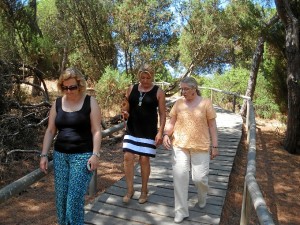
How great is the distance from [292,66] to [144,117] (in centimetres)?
531

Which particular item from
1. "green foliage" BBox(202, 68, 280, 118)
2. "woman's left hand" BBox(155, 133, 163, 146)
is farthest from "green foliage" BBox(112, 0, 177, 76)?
"woman's left hand" BBox(155, 133, 163, 146)

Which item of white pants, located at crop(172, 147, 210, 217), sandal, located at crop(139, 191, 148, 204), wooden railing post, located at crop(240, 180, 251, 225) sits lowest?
sandal, located at crop(139, 191, 148, 204)

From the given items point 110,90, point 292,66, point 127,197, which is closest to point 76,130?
point 127,197

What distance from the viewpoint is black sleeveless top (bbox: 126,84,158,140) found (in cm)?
358

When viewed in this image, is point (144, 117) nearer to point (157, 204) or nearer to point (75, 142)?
point (75, 142)

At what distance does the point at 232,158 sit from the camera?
618 cm

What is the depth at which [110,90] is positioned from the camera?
440 inches

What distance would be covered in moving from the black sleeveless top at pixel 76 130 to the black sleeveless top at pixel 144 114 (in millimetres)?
881

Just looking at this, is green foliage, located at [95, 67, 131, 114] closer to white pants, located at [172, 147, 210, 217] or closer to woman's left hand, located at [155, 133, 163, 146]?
woman's left hand, located at [155, 133, 163, 146]

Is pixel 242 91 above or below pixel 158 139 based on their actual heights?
above

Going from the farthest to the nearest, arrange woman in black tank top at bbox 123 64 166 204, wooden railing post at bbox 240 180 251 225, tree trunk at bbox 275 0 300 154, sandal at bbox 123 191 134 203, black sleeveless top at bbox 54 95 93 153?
tree trunk at bbox 275 0 300 154
sandal at bbox 123 191 134 203
woman in black tank top at bbox 123 64 166 204
wooden railing post at bbox 240 180 251 225
black sleeveless top at bbox 54 95 93 153

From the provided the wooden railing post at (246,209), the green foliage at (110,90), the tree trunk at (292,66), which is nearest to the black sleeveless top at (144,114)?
the wooden railing post at (246,209)

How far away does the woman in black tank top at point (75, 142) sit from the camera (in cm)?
276

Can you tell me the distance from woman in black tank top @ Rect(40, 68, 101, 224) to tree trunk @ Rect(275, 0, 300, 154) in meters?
6.14
